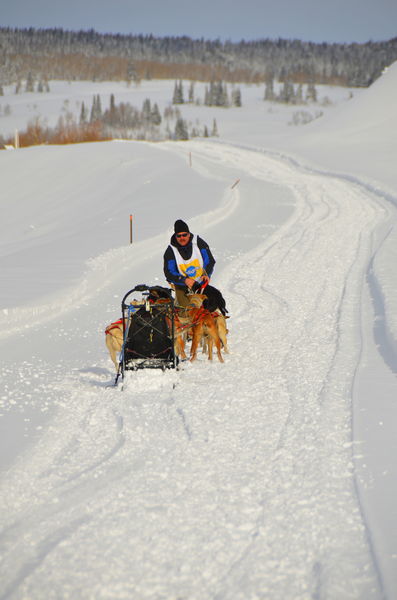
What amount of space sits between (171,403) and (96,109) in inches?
5222

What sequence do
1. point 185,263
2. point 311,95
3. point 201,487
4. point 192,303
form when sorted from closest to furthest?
1. point 201,487
2. point 192,303
3. point 185,263
4. point 311,95

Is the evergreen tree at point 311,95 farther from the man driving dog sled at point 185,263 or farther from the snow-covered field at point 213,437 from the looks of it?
the man driving dog sled at point 185,263

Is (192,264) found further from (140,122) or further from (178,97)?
(178,97)

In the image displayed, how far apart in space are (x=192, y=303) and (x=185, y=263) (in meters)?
0.82

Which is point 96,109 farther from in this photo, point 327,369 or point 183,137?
point 327,369

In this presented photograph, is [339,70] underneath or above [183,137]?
above

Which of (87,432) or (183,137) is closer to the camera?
(87,432)

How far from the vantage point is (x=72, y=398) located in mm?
6266

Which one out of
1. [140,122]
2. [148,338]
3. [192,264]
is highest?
[192,264]

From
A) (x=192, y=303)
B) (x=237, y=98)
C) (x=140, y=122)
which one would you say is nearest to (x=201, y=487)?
(x=192, y=303)

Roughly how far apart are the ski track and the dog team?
1.05ft

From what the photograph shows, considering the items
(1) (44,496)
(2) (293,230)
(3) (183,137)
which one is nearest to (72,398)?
(1) (44,496)

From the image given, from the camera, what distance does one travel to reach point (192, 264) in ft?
27.1

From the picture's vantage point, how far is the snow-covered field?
11.6 ft
